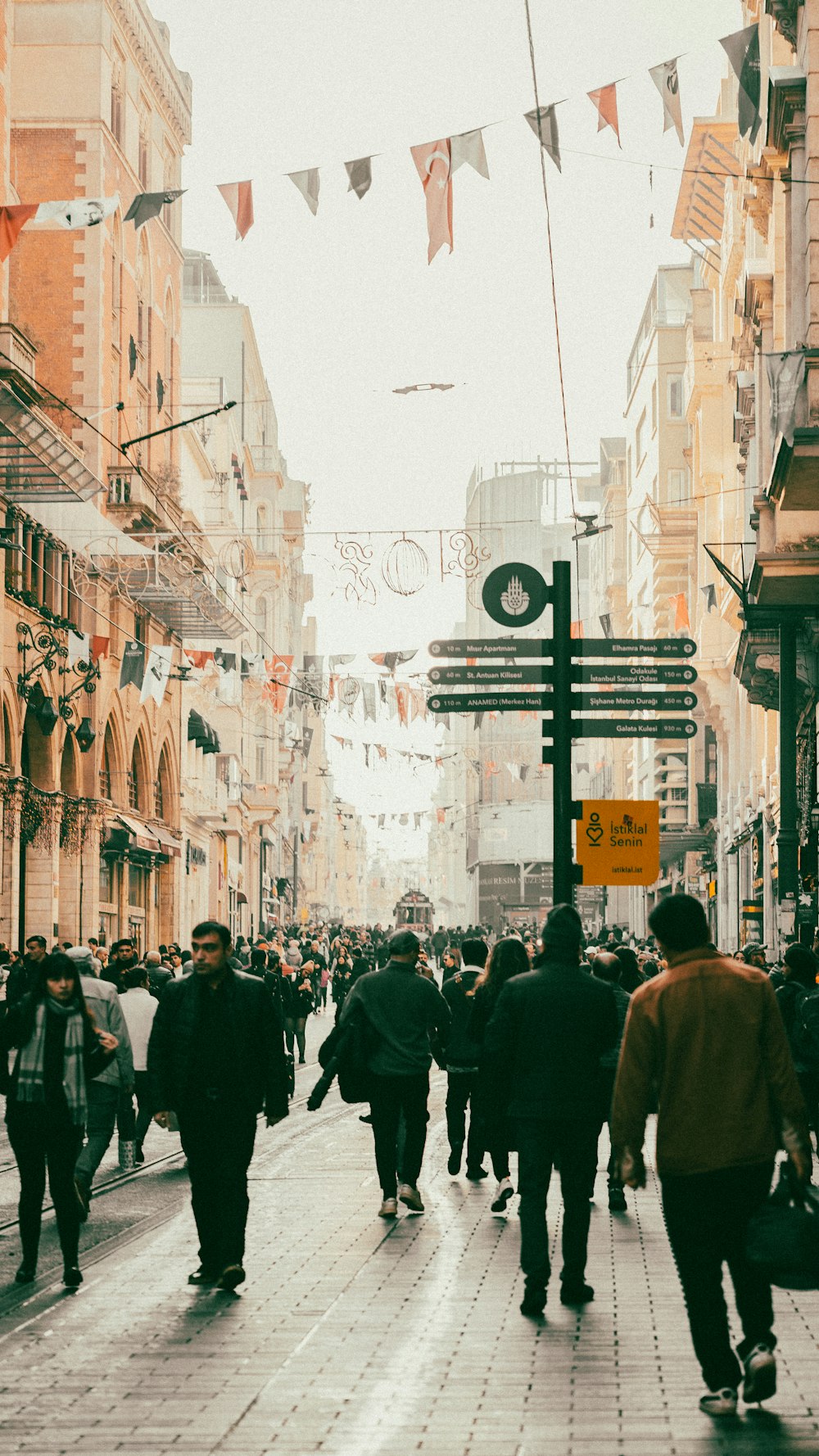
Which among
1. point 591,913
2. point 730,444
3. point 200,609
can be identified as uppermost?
point 730,444

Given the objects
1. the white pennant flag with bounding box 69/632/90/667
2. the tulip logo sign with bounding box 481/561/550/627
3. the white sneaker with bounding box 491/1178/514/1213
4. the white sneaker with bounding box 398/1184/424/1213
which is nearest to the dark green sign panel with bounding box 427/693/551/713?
the tulip logo sign with bounding box 481/561/550/627

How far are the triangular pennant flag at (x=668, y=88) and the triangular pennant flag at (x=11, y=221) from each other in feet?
19.6

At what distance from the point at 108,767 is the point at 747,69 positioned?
29.6m

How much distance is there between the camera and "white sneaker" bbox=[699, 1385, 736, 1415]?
6.78m

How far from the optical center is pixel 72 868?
133ft

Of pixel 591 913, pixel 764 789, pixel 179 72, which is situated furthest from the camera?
pixel 591 913

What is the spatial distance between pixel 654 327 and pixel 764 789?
126ft

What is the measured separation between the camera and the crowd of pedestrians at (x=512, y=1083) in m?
6.89

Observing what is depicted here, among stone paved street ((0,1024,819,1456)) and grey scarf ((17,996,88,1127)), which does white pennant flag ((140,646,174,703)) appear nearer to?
stone paved street ((0,1024,819,1456))

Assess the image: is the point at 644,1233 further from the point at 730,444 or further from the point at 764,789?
the point at 730,444

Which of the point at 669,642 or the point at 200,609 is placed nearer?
the point at 669,642

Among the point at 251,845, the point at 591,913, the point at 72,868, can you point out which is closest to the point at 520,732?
the point at 591,913

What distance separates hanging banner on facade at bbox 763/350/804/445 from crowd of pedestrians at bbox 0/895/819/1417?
6.80 meters

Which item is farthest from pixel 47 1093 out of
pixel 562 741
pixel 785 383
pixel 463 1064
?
pixel 785 383
